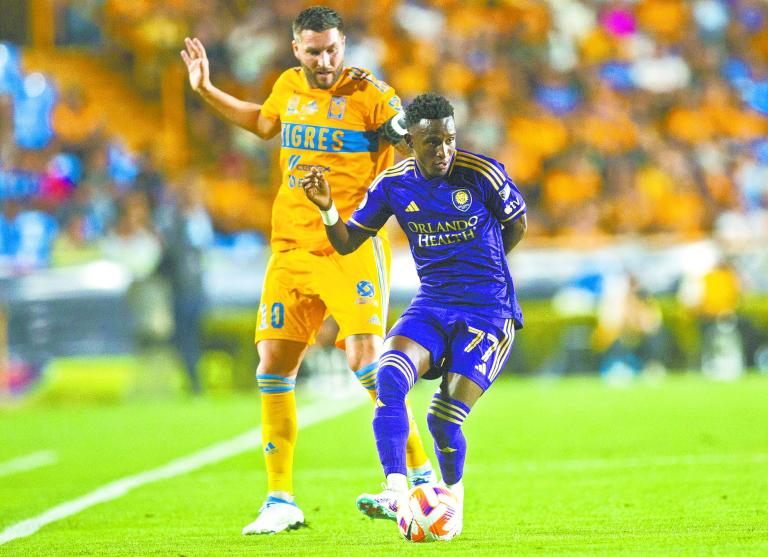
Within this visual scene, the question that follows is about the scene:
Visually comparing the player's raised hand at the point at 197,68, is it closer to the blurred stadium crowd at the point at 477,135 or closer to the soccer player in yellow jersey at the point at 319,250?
the soccer player in yellow jersey at the point at 319,250

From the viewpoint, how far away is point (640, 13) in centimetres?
1920

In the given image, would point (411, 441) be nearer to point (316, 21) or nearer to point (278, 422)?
point (278, 422)

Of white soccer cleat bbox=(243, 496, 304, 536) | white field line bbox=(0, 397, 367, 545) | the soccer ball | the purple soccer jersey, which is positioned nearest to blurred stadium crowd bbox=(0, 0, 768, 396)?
white field line bbox=(0, 397, 367, 545)

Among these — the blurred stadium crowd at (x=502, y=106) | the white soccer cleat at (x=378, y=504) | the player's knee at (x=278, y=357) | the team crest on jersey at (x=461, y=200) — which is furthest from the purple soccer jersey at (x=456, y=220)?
the blurred stadium crowd at (x=502, y=106)

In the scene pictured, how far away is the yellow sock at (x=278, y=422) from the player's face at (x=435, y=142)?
1.25 metres

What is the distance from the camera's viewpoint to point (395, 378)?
5.10 metres

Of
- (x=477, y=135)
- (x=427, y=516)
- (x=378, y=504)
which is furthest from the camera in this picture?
(x=477, y=135)

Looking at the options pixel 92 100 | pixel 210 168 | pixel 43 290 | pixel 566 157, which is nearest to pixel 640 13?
pixel 566 157

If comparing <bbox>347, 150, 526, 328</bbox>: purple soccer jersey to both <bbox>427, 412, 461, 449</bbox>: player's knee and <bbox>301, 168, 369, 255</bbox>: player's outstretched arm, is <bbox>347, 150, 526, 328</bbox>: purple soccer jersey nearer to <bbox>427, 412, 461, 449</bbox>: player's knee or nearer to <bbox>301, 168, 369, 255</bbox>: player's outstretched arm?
<bbox>301, 168, 369, 255</bbox>: player's outstretched arm

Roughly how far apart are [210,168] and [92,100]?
1.90 meters

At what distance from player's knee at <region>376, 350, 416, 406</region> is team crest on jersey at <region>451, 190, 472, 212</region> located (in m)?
0.66

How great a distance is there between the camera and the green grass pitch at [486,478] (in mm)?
5031

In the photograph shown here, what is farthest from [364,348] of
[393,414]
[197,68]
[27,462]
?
[27,462]

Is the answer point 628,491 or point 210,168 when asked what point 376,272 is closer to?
point 628,491
